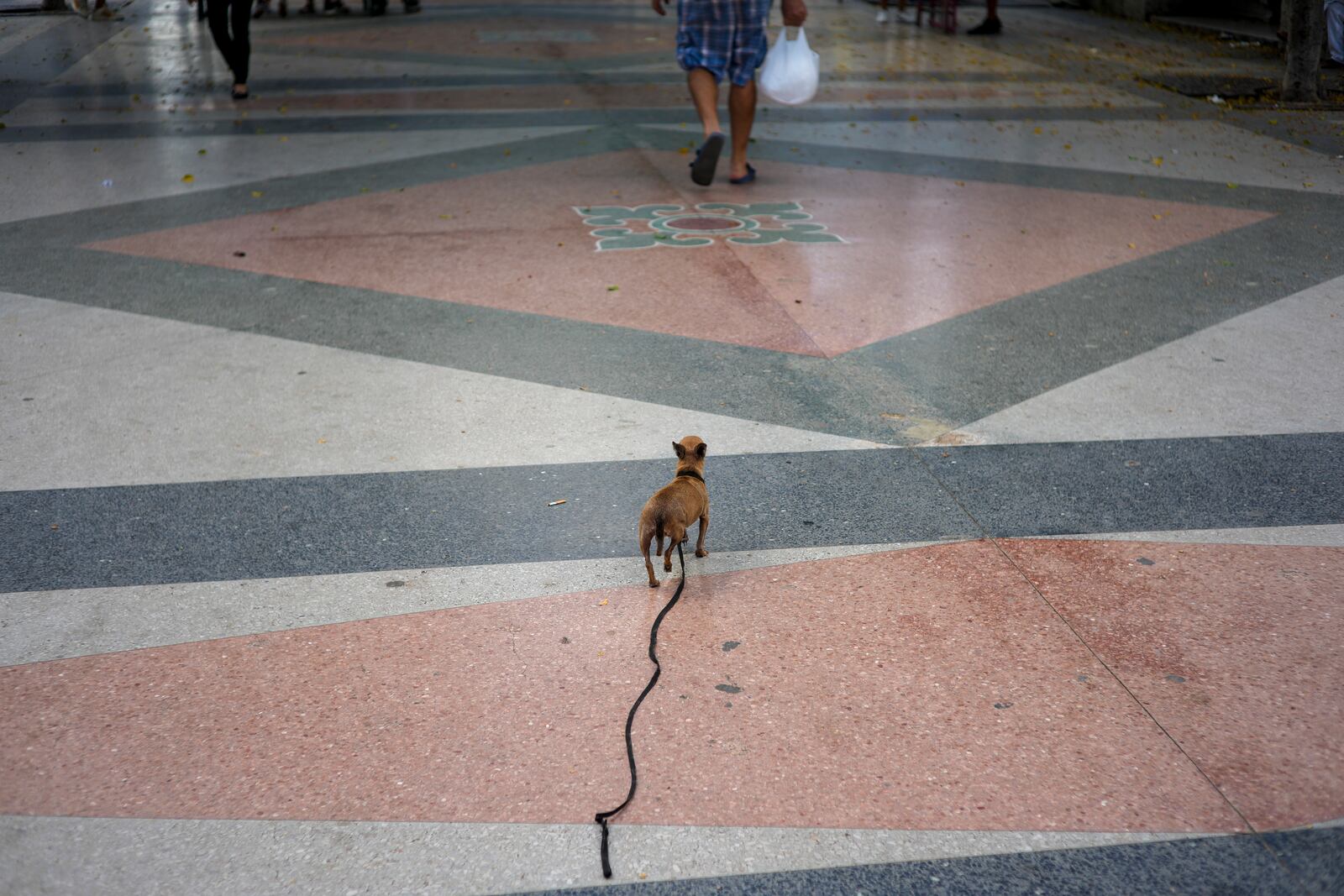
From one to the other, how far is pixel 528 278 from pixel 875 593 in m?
3.62

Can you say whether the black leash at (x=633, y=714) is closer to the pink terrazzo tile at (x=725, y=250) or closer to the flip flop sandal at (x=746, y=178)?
the pink terrazzo tile at (x=725, y=250)

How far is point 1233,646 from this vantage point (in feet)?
10.7

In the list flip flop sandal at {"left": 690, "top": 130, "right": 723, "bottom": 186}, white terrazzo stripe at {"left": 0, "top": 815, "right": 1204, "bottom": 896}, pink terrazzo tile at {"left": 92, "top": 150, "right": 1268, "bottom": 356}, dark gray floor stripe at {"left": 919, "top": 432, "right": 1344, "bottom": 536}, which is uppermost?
flip flop sandal at {"left": 690, "top": 130, "right": 723, "bottom": 186}

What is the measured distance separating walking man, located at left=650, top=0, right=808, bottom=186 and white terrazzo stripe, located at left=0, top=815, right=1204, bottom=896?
622cm

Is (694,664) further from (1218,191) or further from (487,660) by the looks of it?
(1218,191)

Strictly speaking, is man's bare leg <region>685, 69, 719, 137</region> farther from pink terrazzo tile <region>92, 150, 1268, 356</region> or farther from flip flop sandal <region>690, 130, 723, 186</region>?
pink terrazzo tile <region>92, 150, 1268, 356</region>

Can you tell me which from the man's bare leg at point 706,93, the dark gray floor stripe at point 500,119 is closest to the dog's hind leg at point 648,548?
the man's bare leg at point 706,93

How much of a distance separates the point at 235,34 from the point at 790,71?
6473 millimetres

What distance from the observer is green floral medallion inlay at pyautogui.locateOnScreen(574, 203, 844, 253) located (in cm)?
736

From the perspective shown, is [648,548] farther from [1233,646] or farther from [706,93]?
[706,93]

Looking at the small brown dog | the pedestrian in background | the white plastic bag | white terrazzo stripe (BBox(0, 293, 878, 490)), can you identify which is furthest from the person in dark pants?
the pedestrian in background

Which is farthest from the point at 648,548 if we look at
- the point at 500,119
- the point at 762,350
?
the point at 500,119

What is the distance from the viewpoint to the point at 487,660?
324 centimetres

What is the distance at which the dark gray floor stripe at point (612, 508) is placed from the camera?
150 inches
